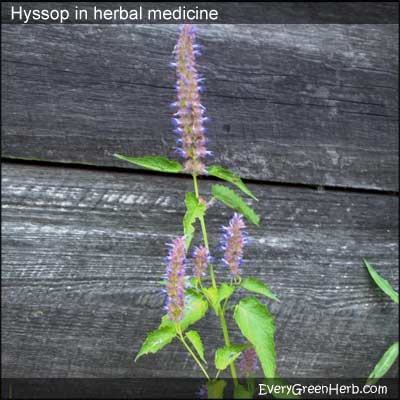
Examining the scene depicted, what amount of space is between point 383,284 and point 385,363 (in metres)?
0.20

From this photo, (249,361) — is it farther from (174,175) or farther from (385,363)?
(385,363)

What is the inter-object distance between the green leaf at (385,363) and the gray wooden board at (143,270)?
0.03m

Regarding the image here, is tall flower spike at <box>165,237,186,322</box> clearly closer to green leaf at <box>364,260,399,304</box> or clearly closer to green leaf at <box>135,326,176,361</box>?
green leaf at <box>135,326,176,361</box>

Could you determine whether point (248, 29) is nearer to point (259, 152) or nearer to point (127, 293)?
point (259, 152)

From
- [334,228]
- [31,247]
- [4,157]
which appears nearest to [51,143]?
[4,157]

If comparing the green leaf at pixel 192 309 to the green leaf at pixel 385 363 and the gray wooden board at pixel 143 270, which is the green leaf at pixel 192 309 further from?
the green leaf at pixel 385 363

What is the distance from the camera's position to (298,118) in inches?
55.7

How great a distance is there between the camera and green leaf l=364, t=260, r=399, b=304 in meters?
1.45

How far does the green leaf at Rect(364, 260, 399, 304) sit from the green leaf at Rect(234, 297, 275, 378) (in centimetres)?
62

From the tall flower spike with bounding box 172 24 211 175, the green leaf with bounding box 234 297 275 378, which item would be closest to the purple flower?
the green leaf with bounding box 234 297 275 378

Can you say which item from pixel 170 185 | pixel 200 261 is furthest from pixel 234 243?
pixel 170 185

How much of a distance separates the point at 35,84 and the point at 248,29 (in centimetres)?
51

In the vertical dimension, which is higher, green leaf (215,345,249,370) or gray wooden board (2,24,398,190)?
gray wooden board (2,24,398,190)

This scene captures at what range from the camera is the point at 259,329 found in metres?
0.92
